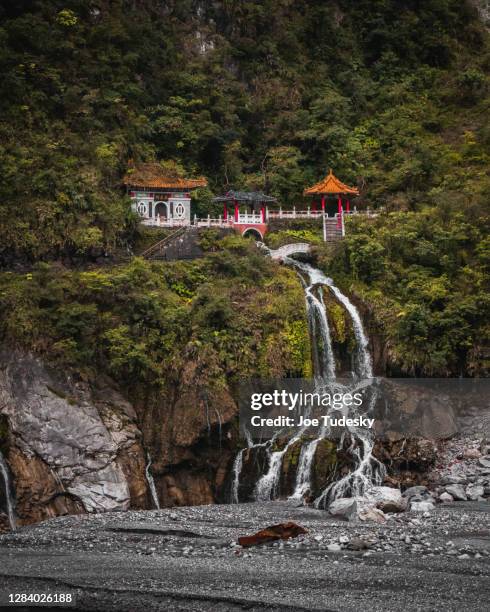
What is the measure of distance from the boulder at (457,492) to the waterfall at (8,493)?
13164mm

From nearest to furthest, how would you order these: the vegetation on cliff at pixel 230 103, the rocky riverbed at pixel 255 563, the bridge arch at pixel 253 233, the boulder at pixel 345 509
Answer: the rocky riverbed at pixel 255 563 → the boulder at pixel 345 509 → the vegetation on cliff at pixel 230 103 → the bridge arch at pixel 253 233

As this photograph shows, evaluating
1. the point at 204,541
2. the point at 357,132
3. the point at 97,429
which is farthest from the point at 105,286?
the point at 357,132

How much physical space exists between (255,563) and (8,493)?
10500 mm

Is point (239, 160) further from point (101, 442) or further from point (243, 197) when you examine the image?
point (101, 442)

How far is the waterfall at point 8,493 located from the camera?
837 inches

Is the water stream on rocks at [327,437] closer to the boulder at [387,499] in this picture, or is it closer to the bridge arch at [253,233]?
the boulder at [387,499]

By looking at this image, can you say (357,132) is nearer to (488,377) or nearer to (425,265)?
(425,265)

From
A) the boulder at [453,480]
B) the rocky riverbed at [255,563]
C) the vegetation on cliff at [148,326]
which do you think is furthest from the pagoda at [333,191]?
the rocky riverbed at [255,563]

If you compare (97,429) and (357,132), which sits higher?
(357,132)

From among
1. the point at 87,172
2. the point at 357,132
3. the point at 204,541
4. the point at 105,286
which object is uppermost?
the point at 357,132

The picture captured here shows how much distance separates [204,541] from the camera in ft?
53.4

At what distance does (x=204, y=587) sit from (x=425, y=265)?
73.3ft

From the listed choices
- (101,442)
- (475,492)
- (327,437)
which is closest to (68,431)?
(101,442)

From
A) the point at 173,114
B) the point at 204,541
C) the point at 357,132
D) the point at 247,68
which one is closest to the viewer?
the point at 204,541
